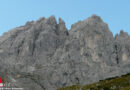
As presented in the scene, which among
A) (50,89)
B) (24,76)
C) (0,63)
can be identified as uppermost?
(0,63)

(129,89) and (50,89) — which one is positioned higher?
(129,89)

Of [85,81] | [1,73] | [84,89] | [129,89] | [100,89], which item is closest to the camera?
[129,89]

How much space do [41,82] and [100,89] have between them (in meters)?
149

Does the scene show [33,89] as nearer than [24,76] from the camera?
Yes

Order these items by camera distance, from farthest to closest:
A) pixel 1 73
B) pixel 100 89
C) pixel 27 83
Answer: pixel 27 83 < pixel 1 73 < pixel 100 89

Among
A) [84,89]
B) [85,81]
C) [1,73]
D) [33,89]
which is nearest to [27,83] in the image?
[33,89]

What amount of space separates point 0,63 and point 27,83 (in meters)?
29.5

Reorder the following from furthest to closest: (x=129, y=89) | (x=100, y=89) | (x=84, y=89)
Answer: (x=84, y=89) < (x=100, y=89) < (x=129, y=89)

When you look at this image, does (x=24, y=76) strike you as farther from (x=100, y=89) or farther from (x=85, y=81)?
(x=100, y=89)

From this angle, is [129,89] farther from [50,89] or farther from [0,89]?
[50,89]

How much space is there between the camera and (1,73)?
569 feet

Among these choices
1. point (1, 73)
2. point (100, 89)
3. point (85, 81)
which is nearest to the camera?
point (100, 89)

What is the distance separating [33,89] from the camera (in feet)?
587

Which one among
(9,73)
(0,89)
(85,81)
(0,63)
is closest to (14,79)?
(9,73)
